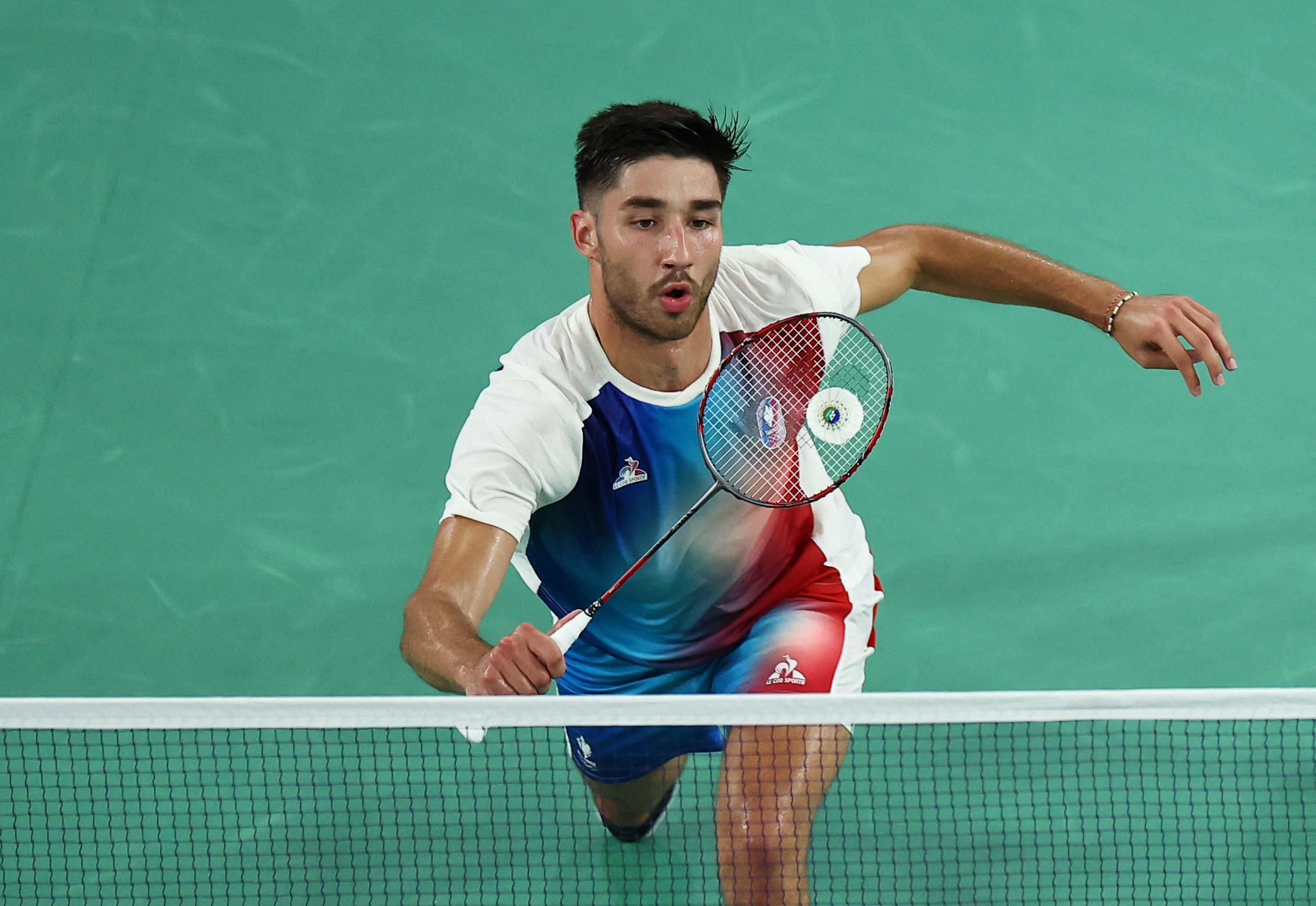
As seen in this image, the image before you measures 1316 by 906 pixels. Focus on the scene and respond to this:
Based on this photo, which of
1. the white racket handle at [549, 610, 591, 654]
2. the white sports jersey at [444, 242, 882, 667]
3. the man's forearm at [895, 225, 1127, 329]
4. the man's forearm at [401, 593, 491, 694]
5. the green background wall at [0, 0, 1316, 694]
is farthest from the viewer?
the green background wall at [0, 0, 1316, 694]

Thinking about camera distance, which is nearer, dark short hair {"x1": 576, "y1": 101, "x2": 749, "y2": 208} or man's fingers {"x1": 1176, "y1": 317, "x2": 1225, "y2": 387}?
man's fingers {"x1": 1176, "y1": 317, "x2": 1225, "y2": 387}

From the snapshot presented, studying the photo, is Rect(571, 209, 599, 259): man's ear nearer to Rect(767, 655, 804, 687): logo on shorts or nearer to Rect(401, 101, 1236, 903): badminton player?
Rect(401, 101, 1236, 903): badminton player

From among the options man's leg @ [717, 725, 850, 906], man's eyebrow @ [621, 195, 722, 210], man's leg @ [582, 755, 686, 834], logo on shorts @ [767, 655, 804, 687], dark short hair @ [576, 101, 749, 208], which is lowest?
man's leg @ [717, 725, 850, 906]

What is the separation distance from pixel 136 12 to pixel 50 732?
3.84m

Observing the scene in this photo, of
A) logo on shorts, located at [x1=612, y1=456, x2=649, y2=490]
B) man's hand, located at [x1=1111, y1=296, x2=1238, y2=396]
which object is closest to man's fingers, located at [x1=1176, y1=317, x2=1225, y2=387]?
man's hand, located at [x1=1111, y1=296, x2=1238, y2=396]

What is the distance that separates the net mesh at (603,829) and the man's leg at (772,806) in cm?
30

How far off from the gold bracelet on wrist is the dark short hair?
0.96 meters

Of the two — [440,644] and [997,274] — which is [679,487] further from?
[997,274]

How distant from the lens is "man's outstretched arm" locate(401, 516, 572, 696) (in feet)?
9.07

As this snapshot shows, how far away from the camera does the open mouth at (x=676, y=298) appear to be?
3.50 metres

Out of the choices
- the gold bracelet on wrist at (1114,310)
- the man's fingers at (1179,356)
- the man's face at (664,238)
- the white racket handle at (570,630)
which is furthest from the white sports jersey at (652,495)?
the man's fingers at (1179,356)

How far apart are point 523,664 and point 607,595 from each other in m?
0.57

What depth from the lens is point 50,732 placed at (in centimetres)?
496

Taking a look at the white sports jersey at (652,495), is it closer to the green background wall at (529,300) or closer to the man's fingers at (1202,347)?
Result: the man's fingers at (1202,347)
